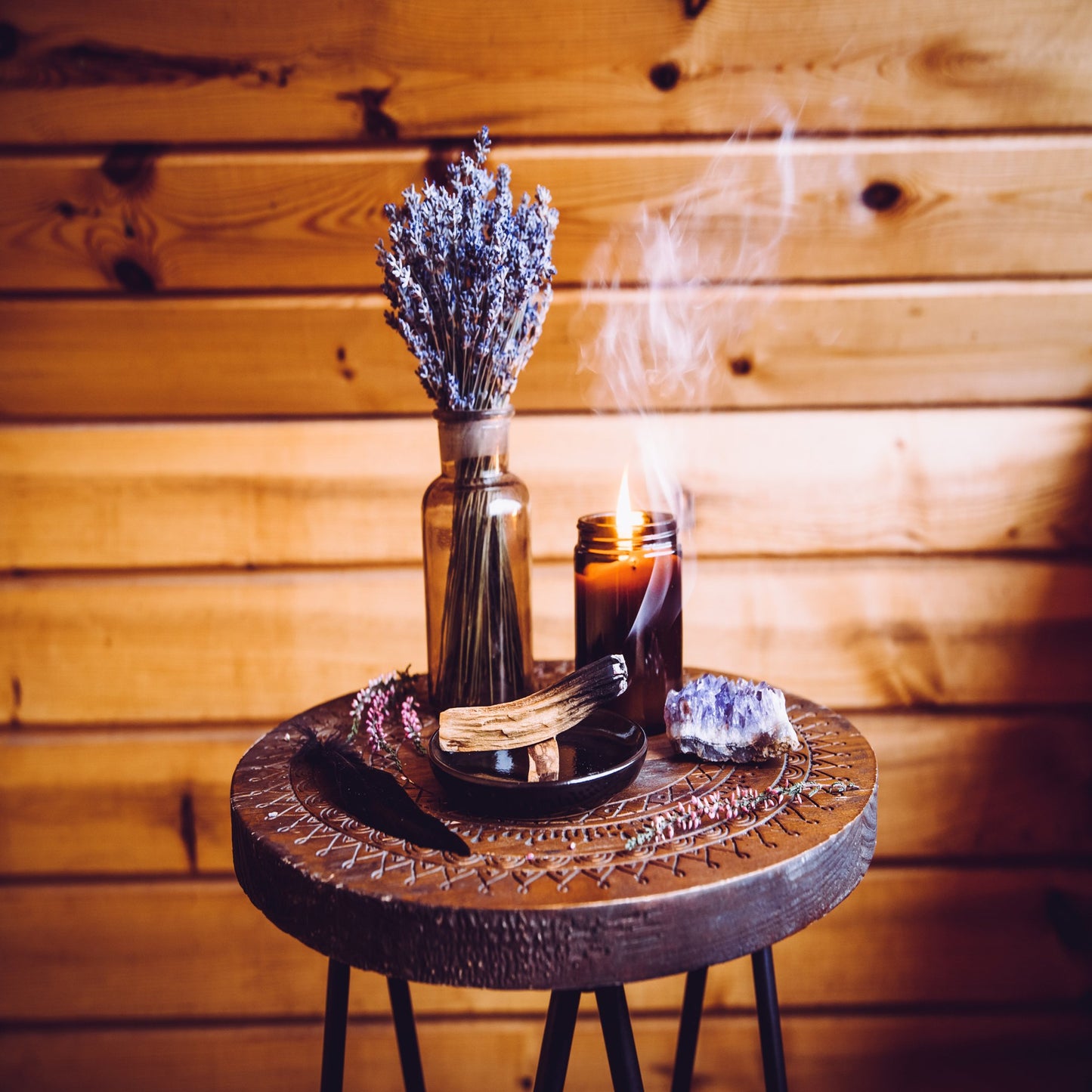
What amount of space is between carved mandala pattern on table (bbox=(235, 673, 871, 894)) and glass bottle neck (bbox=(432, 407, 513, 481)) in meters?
0.27

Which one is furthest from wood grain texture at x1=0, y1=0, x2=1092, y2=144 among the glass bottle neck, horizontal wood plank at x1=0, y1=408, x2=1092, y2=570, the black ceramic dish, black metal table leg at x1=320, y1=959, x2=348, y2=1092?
black metal table leg at x1=320, y1=959, x2=348, y2=1092

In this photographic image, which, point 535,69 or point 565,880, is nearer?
point 565,880

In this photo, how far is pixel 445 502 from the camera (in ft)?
2.67

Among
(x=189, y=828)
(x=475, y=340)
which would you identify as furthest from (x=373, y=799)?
(x=189, y=828)

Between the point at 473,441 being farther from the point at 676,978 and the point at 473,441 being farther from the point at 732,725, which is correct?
the point at 676,978

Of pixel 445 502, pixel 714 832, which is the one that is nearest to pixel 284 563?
pixel 445 502

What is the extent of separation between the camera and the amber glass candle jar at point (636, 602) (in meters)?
0.80

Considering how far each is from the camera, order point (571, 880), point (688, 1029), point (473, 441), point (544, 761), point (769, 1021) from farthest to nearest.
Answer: point (688, 1029) < point (769, 1021) < point (473, 441) < point (544, 761) < point (571, 880)

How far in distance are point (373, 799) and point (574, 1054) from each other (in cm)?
90

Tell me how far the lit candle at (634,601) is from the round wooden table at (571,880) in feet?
0.30

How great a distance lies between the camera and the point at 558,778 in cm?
66

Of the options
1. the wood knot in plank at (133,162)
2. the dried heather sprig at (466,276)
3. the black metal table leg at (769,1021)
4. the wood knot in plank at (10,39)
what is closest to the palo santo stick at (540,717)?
the dried heather sprig at (466,276)

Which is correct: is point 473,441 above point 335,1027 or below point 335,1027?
above

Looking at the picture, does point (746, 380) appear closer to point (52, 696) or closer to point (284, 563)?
point (284, 563)
